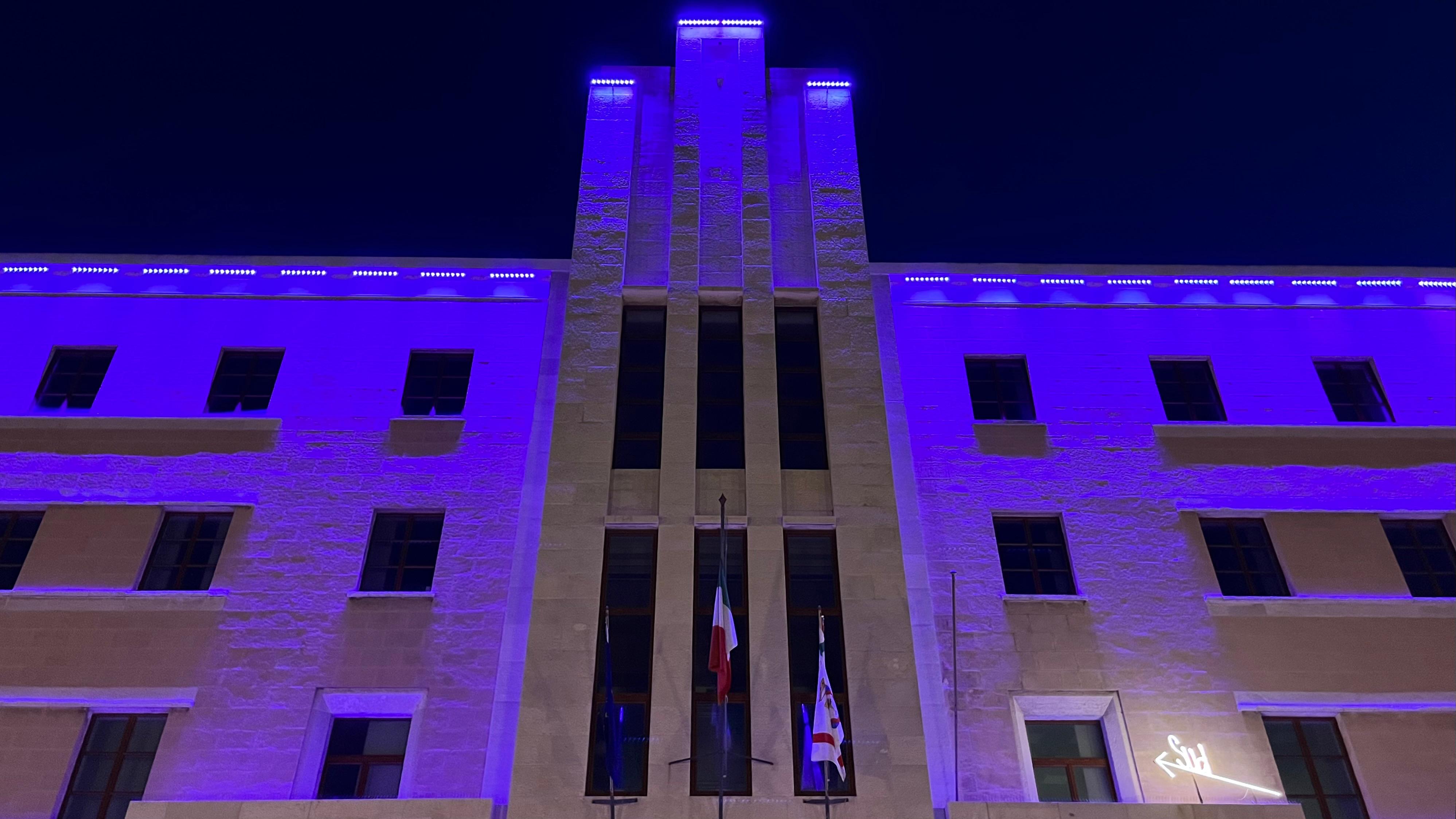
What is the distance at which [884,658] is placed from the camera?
719 inches

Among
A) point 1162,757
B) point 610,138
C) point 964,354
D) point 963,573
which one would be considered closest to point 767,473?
point 963,573

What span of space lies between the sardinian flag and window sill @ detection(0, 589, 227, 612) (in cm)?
1168

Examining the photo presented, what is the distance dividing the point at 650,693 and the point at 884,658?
424 cm

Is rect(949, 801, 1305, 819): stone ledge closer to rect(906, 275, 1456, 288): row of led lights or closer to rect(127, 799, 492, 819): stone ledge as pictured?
rect(127, 799, 492, 819): stone ledge

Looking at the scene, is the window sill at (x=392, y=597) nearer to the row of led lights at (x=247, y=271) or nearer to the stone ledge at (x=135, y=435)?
the stone ledge at (x=135, y=435)

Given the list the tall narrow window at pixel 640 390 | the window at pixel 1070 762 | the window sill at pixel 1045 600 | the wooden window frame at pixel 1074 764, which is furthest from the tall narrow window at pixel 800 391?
the wooden window frame at pixel 1074 764

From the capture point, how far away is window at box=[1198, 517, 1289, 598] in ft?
68.3

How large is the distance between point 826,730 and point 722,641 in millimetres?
2262

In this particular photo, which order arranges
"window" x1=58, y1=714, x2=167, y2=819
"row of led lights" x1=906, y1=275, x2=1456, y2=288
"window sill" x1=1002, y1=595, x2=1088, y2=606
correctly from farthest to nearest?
"row of led lights" x1=906, y1=275, x2=1456, y2=288
"window sill" x1=1002, y1=595, x2=1088, y2=606
"window" x1=58, y1=714, x2=167, y2=819

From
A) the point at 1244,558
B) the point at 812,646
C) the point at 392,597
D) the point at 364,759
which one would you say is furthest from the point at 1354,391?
the point at 364,759

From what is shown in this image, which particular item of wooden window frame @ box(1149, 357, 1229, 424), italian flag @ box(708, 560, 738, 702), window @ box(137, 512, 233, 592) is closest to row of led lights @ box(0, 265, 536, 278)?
window @ box(137, 512, 233, 592)

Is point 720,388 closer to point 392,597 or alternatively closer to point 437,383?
point 437,383

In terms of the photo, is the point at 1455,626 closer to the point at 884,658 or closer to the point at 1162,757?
the point at 1162,757

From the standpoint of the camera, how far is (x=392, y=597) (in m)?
19.8
